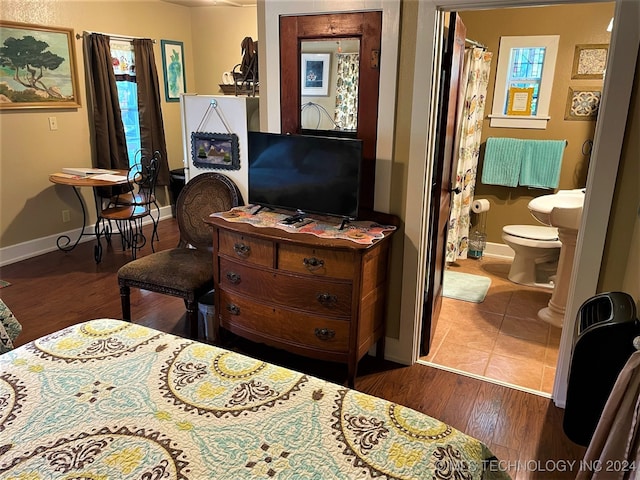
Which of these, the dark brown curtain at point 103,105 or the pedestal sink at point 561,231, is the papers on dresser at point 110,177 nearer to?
the dark brown curtain at point 103,105

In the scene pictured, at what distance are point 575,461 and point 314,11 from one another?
2.47 meters

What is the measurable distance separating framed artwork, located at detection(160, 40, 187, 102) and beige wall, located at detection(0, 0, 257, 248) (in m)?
0.07

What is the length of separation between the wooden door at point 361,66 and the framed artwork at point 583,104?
7.99 ft

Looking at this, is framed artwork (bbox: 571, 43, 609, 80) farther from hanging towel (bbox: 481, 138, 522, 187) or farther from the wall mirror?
the wall mirror

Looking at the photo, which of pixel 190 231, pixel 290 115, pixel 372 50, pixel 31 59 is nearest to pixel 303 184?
pixel 290 115

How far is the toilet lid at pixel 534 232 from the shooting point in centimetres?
388

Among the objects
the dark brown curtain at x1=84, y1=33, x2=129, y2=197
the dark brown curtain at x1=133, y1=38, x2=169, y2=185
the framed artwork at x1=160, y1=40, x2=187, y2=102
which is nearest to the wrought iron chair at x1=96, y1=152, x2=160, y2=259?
the dark brown curtain at x1=84, y1=33, x2=129, y2=197

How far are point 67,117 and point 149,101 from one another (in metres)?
0.98

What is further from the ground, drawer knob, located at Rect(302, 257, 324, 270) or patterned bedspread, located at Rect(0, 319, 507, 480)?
drawer knob, located at Rect(302, 257, 324, 270)

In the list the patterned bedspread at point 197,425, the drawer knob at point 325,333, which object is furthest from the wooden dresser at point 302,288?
the patterned bedspread at point 197,425

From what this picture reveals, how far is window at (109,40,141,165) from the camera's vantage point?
497cm

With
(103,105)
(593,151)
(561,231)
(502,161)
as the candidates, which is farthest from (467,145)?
(103,105)

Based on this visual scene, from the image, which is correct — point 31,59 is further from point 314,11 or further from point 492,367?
point 492,367

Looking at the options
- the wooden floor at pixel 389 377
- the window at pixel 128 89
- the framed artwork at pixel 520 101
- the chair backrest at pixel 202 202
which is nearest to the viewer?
the wooden floor at pixel 389 377
